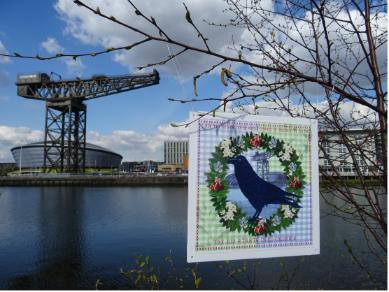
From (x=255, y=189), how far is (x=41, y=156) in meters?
74.9

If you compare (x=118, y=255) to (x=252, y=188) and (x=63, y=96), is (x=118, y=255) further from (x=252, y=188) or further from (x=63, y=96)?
(x=63, y=96)

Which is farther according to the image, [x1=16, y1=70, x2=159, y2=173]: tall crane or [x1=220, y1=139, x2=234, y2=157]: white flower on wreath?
[x1=16, y1=70, x2=159, y2=173]: tall crane

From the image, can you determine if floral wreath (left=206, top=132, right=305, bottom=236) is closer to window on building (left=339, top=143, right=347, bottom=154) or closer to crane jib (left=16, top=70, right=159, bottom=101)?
window on building (left=339, top=143, right=347, bottom=154)

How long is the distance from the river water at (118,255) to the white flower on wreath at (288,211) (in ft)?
8.43

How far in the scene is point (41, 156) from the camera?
232ft

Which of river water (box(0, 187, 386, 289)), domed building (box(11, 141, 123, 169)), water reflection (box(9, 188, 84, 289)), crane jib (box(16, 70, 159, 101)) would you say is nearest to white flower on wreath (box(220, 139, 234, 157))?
river water (box(0, 187, 386, 289))

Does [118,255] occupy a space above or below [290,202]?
below

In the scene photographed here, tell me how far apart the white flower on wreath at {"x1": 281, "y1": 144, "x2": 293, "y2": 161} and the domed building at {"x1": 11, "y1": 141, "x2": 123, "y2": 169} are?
72.8 metres

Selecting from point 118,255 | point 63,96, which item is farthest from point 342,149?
Result: point 63,96

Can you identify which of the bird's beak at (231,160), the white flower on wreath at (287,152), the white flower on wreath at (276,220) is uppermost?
the white flower on wreath at (287,152)

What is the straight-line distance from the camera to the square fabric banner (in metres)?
1.49

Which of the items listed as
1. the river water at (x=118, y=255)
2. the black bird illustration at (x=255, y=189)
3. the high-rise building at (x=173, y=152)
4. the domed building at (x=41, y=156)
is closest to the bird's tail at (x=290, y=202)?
the black bird illustration at (x=255, y=189)

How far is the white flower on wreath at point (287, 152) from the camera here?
1.64 m

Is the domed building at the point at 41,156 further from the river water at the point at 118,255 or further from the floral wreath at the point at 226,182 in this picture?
the floral wreath at the point at 226,182
